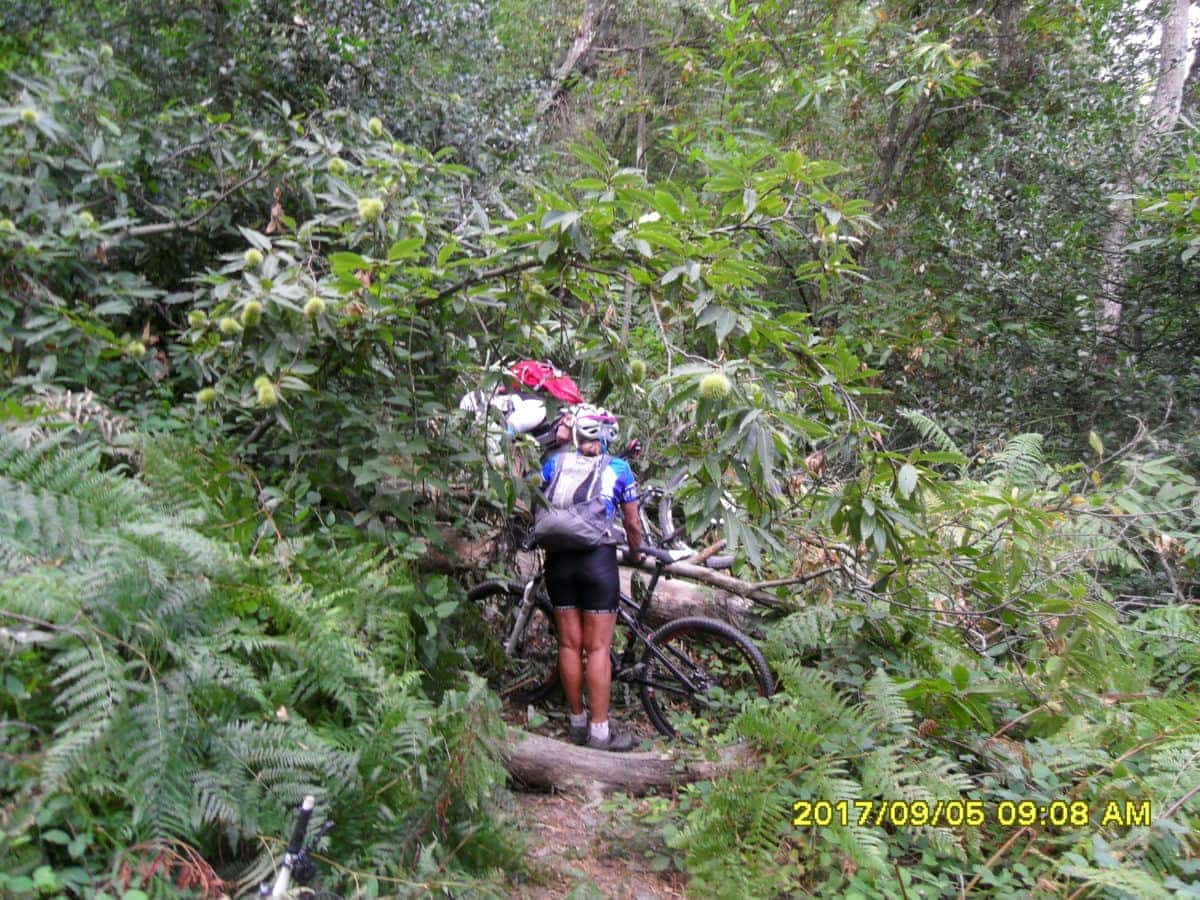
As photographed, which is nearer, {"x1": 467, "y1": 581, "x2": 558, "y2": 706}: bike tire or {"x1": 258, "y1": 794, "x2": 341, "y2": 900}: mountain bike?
{"x1": 258, "y1": 794, "x2": 341, "y2": 900}: mountain bike

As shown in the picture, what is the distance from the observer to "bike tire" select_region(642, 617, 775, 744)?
4.63 m

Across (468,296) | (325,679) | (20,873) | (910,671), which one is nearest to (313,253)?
(468,296)

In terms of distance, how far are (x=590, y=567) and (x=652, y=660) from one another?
2.97ft

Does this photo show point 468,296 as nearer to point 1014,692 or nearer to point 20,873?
point 20,873

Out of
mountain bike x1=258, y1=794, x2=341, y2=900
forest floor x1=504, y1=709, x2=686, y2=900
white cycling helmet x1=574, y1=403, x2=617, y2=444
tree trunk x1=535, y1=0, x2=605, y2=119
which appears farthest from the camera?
tree trunk x1=535, y1=0, x2=605, y2=119

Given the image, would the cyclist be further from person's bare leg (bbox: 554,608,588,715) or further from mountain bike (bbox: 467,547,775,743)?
mountain bike (bbox: 467,547,775,743)

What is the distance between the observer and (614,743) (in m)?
4.48

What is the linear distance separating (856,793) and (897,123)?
7816 millimetres

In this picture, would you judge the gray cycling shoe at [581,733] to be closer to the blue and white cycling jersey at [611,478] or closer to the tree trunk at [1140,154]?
the blue and white cycling jersey at [611,478]
